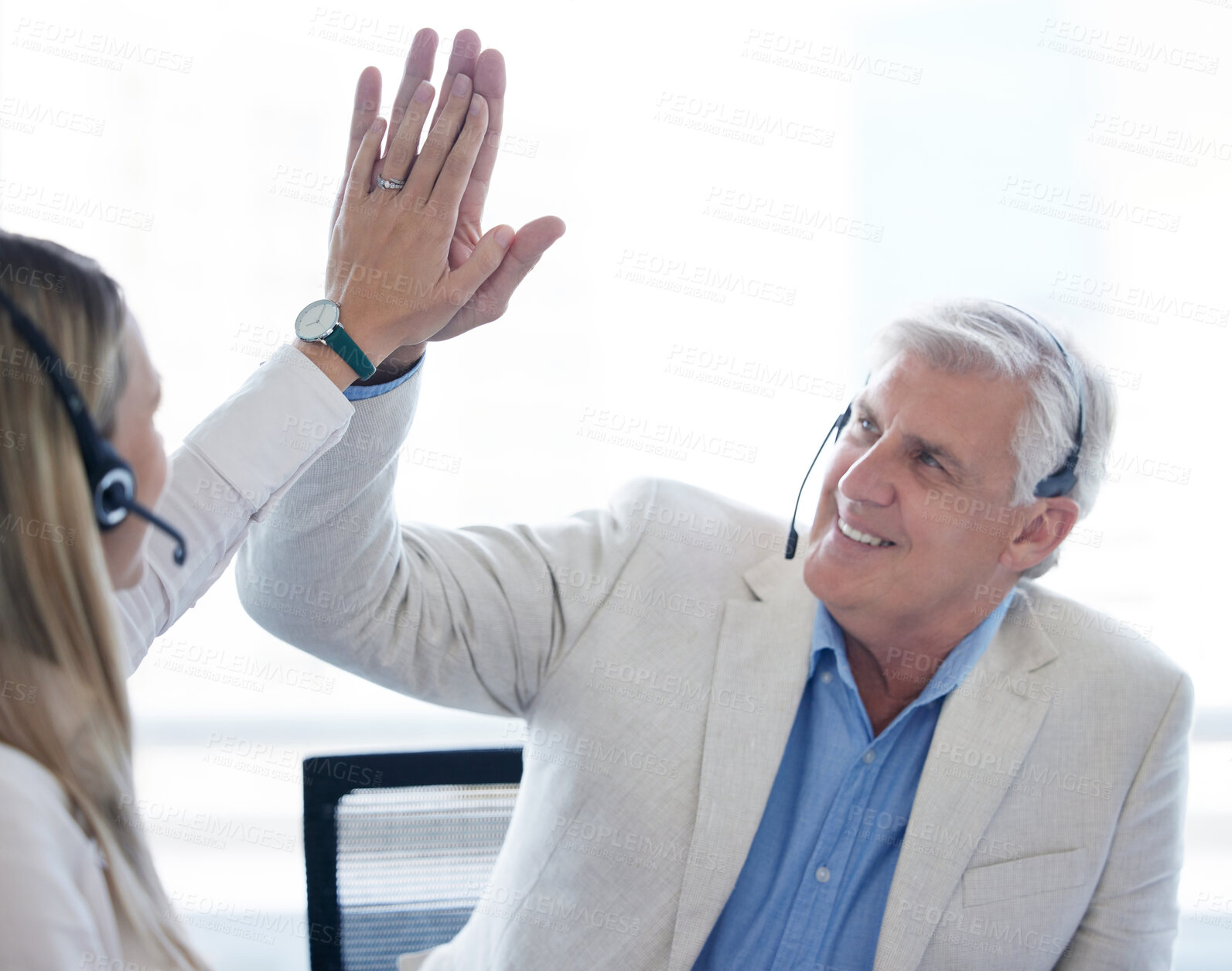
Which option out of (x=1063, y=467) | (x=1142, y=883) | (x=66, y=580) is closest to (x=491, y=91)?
(x=66, y=580)

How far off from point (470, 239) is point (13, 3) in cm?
162

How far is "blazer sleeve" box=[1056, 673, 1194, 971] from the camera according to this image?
4.50 feet

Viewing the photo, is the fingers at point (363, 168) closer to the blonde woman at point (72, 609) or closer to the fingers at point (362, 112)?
the fingers at point (362, 112)

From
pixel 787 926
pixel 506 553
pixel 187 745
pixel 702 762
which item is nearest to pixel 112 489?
pixel 506 553

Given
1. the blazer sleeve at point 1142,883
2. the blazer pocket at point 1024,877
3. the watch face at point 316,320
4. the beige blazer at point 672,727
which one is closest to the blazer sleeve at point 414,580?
the beige blazer at point 672,727

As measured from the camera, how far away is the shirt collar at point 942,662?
4.76 ft

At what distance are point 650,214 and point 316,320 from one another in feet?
4.44

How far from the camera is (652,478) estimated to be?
1.55 m

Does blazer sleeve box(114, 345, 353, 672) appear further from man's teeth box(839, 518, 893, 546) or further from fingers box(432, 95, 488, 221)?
man's teeth box(839, 518, 893, 546)

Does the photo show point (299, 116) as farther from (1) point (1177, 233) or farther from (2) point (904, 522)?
(1) point (1177, 233)

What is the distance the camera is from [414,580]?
4.42 ft

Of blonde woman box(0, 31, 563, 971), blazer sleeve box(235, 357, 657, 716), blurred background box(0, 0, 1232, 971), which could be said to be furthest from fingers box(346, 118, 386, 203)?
blurred background box(0, 0, 1232, 971)

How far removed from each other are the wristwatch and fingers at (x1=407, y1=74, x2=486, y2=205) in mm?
169

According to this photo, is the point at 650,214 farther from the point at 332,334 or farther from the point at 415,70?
the point at 332,334
